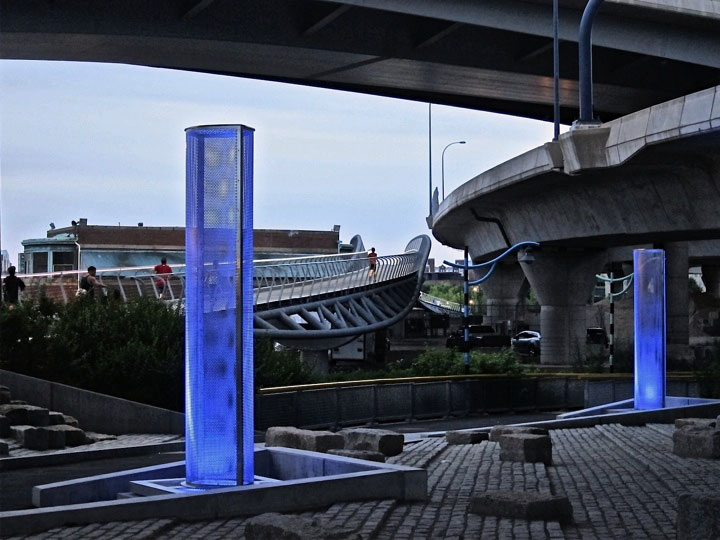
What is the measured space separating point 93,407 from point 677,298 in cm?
2965

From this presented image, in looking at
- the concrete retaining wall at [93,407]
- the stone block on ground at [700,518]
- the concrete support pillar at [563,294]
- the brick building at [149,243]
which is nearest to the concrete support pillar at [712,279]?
the brick building at [149,243]

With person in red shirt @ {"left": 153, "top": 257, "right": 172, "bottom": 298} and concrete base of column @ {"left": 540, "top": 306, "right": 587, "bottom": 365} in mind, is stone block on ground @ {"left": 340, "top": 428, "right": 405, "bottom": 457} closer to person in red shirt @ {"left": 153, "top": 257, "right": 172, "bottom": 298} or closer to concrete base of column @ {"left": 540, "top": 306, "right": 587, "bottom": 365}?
person in red shirt @ {"left": 153, "top": 257, "right": 172, "bottom": 298}

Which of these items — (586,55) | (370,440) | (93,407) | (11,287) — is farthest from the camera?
(586,55)

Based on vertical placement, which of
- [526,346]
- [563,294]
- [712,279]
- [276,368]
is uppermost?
[712,279]

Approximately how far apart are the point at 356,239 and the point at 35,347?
70.1m

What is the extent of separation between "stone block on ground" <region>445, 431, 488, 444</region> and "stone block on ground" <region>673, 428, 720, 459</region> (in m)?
3.47

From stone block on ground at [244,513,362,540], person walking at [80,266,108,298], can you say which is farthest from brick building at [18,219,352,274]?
stone block on ground at [244,513,362,540]

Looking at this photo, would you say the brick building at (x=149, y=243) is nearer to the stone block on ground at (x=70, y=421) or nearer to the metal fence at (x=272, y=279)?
the metal fence at (x=272, y=279)

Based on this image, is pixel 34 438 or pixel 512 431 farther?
pixel 512 431

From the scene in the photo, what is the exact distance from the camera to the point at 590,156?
31312 millimetres

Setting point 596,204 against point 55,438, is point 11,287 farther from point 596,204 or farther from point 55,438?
point 596,204

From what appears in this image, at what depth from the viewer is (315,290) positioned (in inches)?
1857

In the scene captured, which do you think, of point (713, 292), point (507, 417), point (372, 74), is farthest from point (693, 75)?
point (713, 292)

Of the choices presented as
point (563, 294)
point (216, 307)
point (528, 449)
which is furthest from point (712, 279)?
point (216, 307)
